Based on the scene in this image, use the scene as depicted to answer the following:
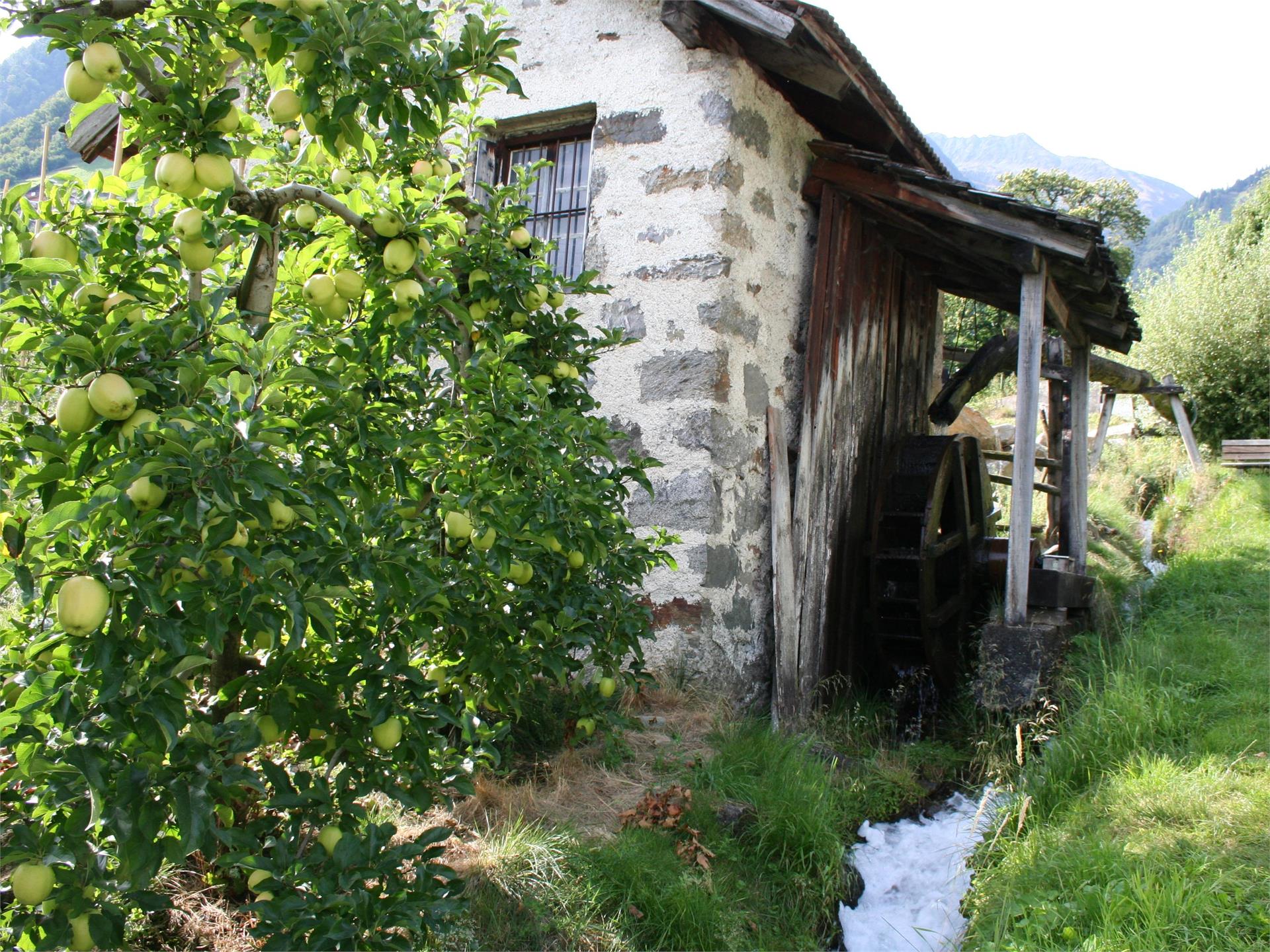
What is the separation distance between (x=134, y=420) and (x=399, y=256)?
33.7 inches

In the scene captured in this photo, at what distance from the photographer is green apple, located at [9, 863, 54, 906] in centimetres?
169

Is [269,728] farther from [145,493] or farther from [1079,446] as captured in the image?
[1079,446]

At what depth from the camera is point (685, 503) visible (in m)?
4.93

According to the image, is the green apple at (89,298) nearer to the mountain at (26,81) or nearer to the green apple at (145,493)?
the green apple at (145,493)

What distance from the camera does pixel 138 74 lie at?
6.37 ft

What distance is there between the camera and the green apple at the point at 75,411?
1684 millimetres

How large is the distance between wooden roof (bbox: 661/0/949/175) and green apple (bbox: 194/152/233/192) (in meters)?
3.46

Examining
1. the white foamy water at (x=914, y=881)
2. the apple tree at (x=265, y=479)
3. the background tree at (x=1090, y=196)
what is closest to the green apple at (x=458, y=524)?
the apple tree at (x=265, y=479)

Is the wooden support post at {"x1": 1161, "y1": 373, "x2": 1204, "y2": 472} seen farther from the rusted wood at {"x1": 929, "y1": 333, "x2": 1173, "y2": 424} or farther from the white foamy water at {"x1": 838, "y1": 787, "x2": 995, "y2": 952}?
the white foamy water at {"x1": 838, "y1": 787, "x2": 995, "y2": 952}

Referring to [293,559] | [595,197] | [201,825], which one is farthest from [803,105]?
[201,825]

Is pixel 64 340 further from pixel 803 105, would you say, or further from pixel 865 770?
pixel 803 105

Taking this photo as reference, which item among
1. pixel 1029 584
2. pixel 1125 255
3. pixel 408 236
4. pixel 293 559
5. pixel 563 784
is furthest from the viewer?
pixel 1125 255

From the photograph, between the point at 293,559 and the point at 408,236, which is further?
the point at 408,236

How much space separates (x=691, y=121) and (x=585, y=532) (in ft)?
10.8
